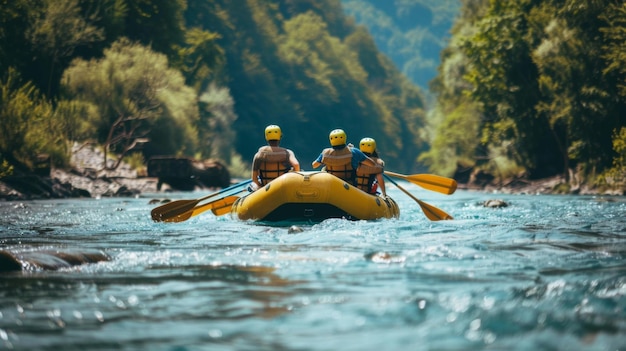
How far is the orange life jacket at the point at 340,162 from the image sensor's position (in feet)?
51.3

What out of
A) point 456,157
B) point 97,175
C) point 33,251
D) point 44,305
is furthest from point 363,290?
point 456,157

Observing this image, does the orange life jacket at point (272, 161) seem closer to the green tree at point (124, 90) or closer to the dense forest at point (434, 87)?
the dense forest at point (434, 87)

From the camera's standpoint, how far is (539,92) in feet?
121

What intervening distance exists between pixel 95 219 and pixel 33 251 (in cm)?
756

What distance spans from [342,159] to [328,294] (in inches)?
339

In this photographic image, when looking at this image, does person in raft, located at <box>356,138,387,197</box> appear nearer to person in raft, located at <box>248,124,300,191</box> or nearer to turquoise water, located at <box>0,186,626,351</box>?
person in raft, located at <box>248,124,300,191</box>

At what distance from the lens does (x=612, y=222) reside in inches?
579

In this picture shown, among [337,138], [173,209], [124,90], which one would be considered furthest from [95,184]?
[337,138]

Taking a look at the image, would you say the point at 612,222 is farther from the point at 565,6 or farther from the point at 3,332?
the point at 565,6

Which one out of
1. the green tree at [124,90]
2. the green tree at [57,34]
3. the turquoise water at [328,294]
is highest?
the green tree at [57,34]

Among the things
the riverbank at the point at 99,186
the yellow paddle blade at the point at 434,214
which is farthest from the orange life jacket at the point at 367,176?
the riverbank at the point at 99,186

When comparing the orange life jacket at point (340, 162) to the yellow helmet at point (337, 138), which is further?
the orange life jacket at point (340, 162)

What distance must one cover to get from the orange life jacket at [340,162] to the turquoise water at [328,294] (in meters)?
3.60

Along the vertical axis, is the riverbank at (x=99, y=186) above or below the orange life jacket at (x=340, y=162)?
below
